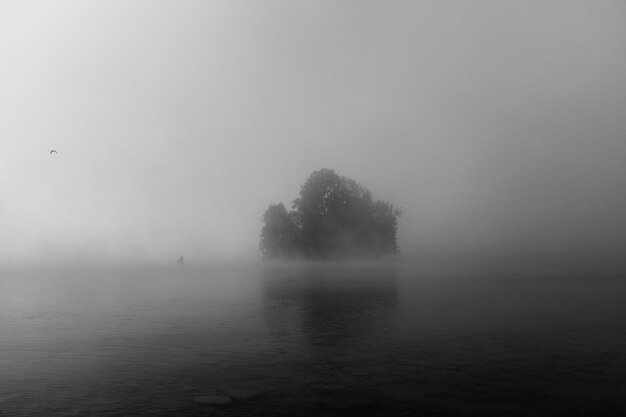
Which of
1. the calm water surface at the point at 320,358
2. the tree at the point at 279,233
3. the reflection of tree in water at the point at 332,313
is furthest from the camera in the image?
the tree at the point at 279,233

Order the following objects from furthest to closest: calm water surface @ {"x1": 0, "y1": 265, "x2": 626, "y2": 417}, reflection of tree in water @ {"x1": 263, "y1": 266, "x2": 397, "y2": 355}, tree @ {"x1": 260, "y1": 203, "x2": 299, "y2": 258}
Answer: tree @ {"x1": 260, "y1": 203, "x2": 299, "y2": 258} < reflection of tree in water @ {"x1": 263, "y1": 266, "x2": 397, "y2": 355} < calm water surface @ {"x1": 0, "y1": 265, "x2": 626, "y2": 417}

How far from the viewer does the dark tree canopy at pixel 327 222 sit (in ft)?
464

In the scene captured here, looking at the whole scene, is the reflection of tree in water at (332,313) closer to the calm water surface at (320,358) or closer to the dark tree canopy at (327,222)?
the calm water surface at (320,358)

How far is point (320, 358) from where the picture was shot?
80.4ft

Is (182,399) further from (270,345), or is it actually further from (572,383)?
(572,383)

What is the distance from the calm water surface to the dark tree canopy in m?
94.5

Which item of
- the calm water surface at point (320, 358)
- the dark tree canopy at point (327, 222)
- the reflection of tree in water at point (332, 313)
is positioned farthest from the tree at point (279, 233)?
the calm water surface at point (320, 358)

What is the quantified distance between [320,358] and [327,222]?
117327 mm

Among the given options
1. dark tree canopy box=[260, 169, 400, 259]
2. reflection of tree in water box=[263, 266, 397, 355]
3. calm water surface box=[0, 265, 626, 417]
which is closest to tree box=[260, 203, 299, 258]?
dark tree canopy box=[260, 169, 400, 259]

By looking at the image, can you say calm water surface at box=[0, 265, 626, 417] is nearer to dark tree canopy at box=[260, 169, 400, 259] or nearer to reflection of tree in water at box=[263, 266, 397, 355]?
reflection of tree in water at box=[263, 266, 397, 355]

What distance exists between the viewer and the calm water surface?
59.4 ft

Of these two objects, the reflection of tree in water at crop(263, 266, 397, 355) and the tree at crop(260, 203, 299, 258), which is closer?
the reflection of tree in water at crop(263, 266, 397, 355)

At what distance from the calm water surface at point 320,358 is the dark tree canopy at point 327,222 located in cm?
9445

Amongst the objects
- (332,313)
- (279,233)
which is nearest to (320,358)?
(332,313)
